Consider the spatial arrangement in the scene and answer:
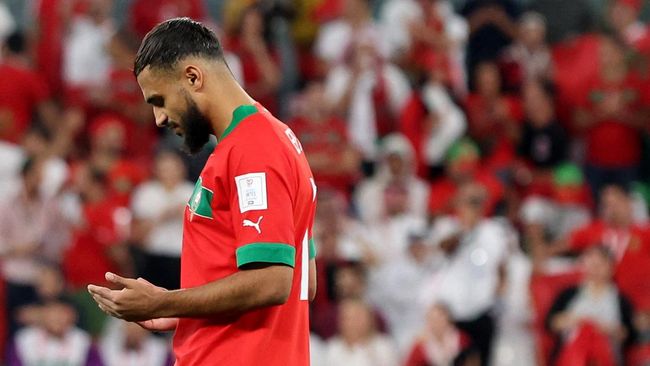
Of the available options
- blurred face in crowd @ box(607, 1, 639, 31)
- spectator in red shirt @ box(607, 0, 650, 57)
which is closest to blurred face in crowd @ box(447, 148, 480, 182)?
spectator in red shirt @ box(607, 0, 650, 57)

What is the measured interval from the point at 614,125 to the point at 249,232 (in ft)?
25.1

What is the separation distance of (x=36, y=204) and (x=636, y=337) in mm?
4172

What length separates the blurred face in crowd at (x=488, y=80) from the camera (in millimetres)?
10930

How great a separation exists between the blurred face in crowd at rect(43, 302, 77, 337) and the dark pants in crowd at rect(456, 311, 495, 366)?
8.37 ft

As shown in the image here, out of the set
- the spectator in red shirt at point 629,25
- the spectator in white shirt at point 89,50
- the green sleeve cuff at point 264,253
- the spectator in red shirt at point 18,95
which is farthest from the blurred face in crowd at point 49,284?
the green sleeve cuff at point 264,253

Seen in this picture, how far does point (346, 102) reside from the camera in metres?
10.5

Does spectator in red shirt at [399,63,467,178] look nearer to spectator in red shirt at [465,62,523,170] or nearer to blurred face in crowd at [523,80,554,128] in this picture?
spectator in red shirt at [465,62,523,170]

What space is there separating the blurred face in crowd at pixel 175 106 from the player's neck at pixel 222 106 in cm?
2

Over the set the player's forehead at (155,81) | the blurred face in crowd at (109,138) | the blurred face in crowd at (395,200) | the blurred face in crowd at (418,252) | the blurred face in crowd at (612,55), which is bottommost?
the blurred face in crowd at (418,252)

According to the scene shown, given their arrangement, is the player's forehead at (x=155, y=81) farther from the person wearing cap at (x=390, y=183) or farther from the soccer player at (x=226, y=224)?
the person wearing cap at (x=390, y=183)

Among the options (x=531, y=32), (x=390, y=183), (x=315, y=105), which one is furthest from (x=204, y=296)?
(x=531, y=32)

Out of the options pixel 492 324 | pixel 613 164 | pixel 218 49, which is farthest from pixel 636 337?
pixel 218 49

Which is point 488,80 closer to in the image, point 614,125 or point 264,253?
point 614,125

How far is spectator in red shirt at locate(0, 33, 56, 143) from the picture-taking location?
390 inches
